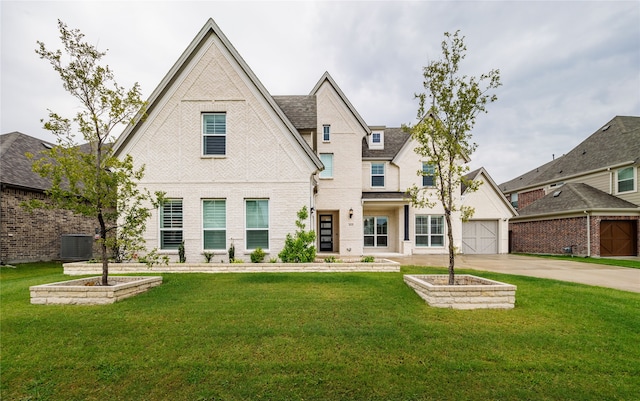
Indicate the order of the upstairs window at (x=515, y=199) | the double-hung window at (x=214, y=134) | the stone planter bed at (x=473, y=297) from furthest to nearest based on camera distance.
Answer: the upstairs window at (x=515, y=199) < the double-hung window at (x=214, y=134) < the stone planter bed at (x=473, y=297)

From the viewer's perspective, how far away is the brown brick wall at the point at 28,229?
45.7ft

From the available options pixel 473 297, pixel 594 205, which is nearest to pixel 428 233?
pixel 594 205

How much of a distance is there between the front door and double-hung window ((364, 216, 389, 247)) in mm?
2654

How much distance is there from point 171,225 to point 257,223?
3610 millimetres

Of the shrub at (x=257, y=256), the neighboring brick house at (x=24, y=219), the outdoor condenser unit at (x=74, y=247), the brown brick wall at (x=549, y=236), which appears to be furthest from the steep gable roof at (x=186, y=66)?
the brown brick wall at (x=549, y=236)

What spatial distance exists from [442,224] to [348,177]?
291 inches

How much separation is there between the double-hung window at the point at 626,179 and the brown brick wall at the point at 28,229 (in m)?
34.3

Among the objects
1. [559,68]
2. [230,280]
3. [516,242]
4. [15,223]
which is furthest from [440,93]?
[516,242]

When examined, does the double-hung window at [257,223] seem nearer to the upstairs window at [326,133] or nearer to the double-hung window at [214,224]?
the double-hung window at [214,224]

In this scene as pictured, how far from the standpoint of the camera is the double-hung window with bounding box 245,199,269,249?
1218 cm

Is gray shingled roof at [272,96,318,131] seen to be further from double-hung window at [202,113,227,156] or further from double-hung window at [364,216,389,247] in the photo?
double-hung window at [364,216,389,247]

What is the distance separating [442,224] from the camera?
1961cm

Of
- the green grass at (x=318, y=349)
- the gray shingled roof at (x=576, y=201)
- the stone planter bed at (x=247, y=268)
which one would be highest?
the gray shingled roof at (x=576, y=201)

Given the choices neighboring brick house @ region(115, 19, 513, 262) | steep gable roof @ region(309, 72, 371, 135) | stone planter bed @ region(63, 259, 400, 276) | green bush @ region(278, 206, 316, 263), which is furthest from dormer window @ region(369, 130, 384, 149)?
stone planter bed @ region(63, 259, 400, 276)
